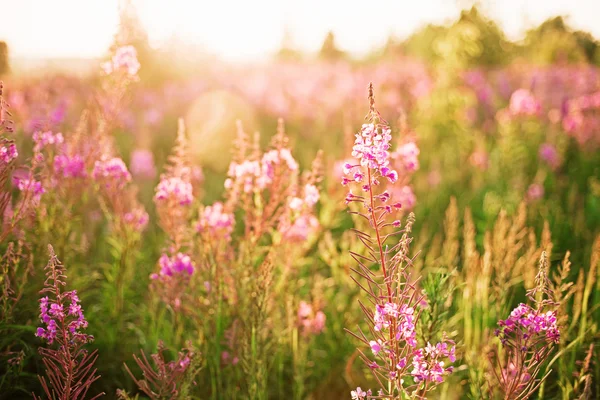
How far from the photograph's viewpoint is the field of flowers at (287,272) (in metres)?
1.63

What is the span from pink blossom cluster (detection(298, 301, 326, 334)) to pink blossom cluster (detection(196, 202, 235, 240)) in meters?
0.68

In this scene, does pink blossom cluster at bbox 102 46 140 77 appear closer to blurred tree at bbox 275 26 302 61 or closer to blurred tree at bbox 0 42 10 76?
blurred tree at bbox 0 42 10 76

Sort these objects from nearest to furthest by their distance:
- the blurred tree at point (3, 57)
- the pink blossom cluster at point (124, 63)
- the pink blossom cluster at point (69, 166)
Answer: the pink blossom cluster at point (69, 166)
the pink blossom cluster at point (124, 63)
the blurred tree at point (3, 57)

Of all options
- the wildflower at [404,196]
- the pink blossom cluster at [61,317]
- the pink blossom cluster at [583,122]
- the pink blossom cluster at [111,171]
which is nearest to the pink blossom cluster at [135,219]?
the pink blossom cluster at [111,171]

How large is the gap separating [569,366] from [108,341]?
97.2 inches

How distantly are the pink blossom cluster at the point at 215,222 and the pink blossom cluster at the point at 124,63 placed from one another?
1074 millimetres

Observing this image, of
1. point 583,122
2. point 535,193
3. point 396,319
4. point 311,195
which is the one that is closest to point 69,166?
point 311,195

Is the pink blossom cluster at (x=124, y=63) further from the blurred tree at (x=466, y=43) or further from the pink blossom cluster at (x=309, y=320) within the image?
the blurred tree at (x=466, y=43)

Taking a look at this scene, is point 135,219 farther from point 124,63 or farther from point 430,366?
point 430,366

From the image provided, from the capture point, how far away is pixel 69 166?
2.85m

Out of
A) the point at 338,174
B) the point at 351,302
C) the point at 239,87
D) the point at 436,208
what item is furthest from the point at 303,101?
the point at 351,302

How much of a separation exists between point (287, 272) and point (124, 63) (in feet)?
5.39

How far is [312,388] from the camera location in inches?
113

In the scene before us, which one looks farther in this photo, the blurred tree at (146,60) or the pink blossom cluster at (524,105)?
the blurred tree at (146,60)
